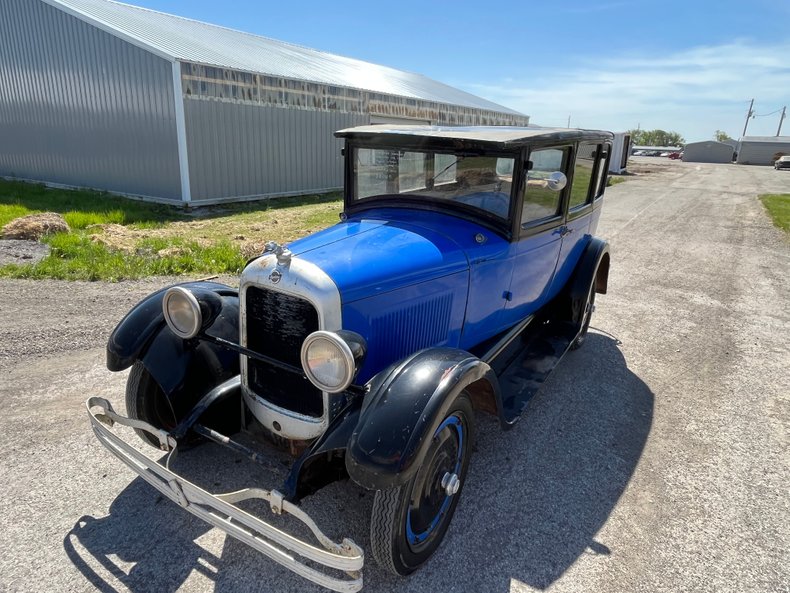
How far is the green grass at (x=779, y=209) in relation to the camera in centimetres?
1292

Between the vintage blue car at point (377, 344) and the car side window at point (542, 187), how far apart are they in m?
0.02

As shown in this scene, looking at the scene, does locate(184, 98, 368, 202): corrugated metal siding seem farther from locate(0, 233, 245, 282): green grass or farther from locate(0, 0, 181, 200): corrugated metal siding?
locate(0, 233, 245, 282): green grass

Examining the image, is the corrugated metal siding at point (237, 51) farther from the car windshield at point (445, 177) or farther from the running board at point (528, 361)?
the running board at point (528, 361)

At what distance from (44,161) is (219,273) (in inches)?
447

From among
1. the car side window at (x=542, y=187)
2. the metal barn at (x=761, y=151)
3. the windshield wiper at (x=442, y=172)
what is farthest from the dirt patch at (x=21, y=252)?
the metal barn at (x=761, y=151)

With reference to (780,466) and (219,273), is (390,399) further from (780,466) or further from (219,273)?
(219,273)

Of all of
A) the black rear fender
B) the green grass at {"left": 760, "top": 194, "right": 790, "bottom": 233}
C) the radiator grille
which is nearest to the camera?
the radiator grille

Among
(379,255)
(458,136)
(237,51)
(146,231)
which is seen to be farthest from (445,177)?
(237,51)

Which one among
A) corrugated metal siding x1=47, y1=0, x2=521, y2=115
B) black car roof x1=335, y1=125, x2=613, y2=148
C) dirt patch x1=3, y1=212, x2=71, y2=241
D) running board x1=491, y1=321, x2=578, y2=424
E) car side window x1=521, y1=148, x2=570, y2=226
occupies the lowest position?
dirt patch x1=3, y1=212, x2=71, y2=241

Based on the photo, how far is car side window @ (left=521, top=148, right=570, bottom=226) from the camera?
11.4 feet

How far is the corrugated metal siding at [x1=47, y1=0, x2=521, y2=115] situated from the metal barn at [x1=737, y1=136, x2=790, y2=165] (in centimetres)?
4730

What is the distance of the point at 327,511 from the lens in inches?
112

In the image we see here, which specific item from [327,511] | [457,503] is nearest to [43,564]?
[327,511]


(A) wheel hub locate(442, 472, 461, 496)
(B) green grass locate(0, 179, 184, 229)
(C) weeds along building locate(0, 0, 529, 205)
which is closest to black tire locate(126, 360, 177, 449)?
(A) wheel hub locate(442, 472, 461, 496)
